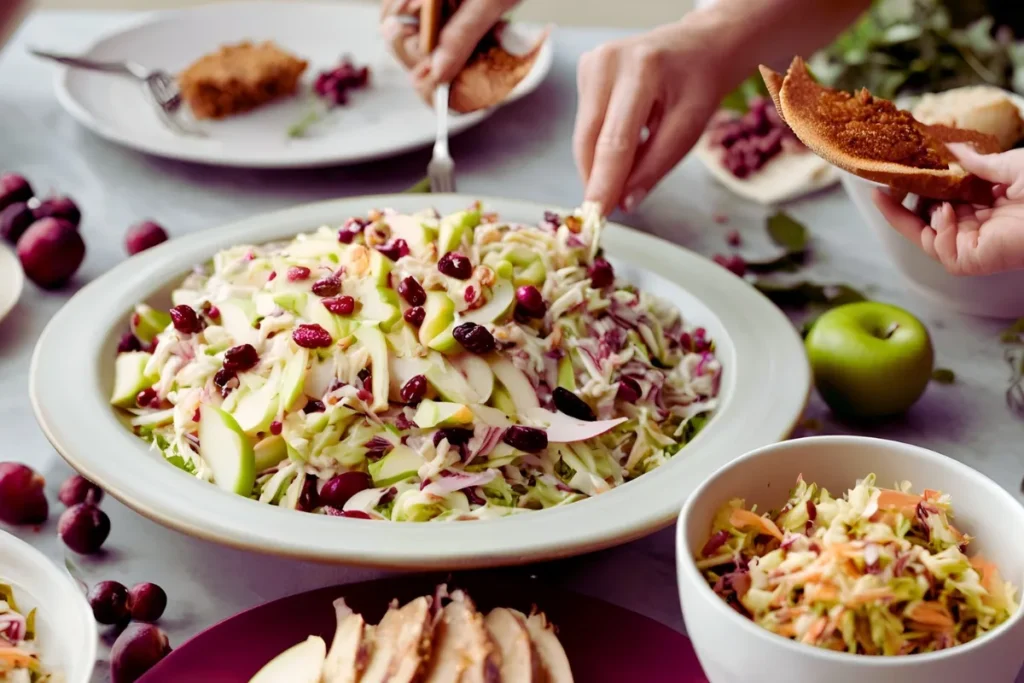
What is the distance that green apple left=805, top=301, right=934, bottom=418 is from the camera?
1752 mm

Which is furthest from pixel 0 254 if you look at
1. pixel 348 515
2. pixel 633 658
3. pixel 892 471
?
pixel 892 471

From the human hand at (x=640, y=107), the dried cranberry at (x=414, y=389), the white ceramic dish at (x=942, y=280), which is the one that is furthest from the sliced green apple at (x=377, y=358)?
the white ceramic dish at (x=942, y=280)

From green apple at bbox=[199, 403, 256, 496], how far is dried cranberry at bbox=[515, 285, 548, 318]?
1.51 feet

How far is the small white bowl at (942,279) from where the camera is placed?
196 cm

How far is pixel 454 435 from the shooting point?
4.91 feet

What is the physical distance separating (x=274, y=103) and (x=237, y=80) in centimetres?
18

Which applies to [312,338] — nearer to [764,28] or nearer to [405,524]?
[405,524]

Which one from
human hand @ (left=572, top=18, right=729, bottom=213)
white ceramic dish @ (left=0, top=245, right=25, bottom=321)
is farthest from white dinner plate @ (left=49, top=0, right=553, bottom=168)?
human hand @ (left=572, top=18, right=729, bottom=213)

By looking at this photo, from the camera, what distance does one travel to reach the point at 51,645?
1.22 metres

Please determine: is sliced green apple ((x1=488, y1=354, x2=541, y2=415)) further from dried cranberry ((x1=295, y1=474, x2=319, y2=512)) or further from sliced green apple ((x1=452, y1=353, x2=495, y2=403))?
dried cranberry ((x1=295, y1=474, x2=319, y2=512))

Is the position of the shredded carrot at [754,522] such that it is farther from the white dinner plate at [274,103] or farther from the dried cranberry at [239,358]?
the white dinner plate at [274,103]

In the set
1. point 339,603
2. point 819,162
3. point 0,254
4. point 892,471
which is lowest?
point 819,162

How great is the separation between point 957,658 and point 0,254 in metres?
1.94

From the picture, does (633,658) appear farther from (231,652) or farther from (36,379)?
(36,379)
